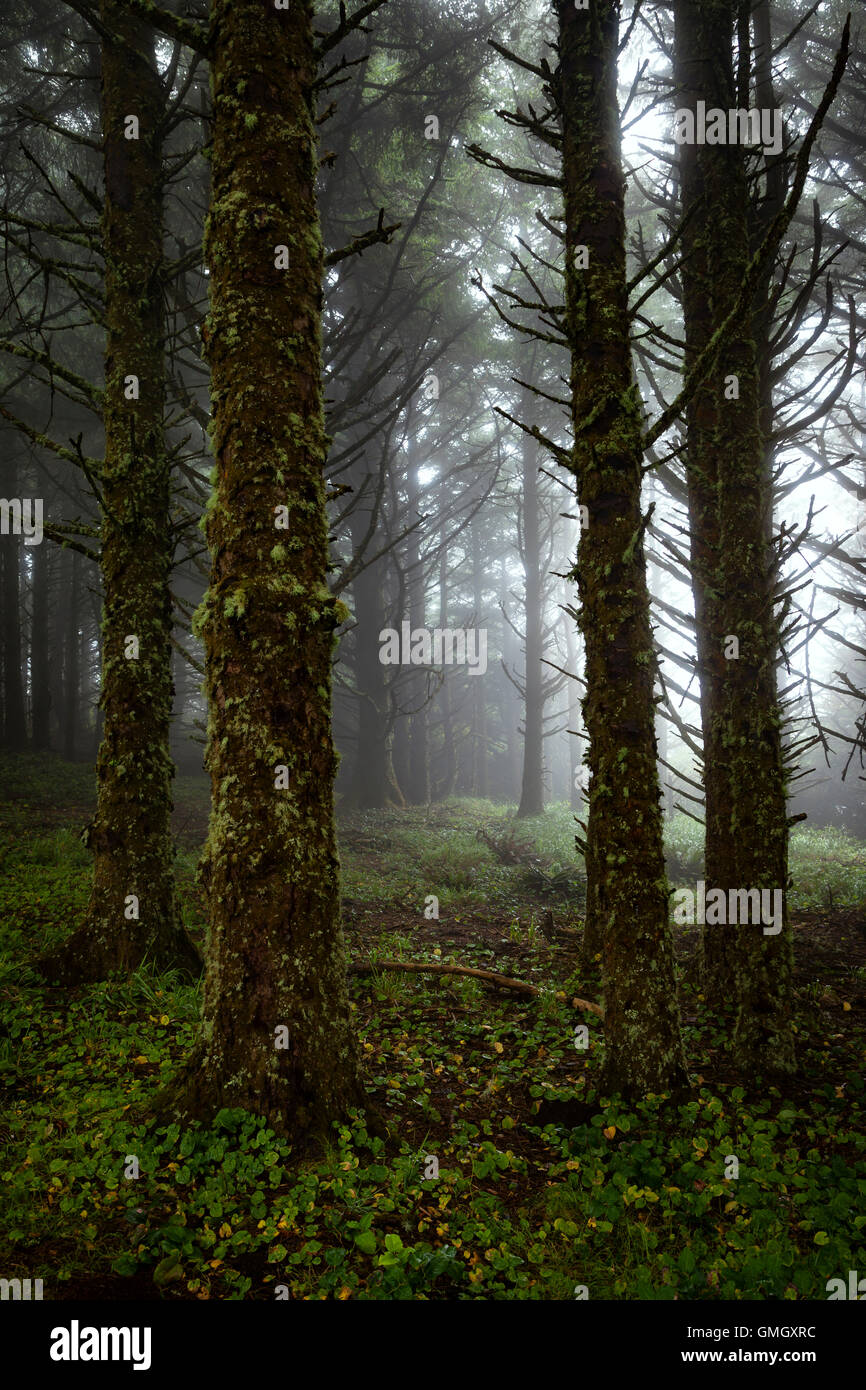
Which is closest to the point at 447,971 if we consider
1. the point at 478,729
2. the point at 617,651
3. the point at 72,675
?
the point at 617,651

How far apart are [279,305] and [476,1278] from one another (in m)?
4.47

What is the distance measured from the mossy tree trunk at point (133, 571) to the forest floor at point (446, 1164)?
1.51ft

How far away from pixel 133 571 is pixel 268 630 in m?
2.87

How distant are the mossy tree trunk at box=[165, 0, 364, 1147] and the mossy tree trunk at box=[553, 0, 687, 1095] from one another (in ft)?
4.80

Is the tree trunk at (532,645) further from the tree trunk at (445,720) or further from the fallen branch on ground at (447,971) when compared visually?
the fallen branch on ground at (447,971)

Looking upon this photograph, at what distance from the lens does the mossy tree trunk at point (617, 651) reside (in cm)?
374

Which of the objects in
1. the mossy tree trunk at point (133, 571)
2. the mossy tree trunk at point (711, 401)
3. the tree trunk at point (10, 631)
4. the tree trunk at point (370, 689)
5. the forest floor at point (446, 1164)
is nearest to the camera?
the forest floor at point (446, 1164)

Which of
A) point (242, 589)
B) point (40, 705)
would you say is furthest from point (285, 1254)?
point (40, 705)

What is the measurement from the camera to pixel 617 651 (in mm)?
3832

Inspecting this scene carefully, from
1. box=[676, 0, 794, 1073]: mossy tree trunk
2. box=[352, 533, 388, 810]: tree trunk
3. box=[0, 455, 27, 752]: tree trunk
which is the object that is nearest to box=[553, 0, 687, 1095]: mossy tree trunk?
box=[676, 0, 794, 1073]: mossy tree trunk

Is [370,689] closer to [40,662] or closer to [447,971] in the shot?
[40,662]

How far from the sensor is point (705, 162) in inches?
217

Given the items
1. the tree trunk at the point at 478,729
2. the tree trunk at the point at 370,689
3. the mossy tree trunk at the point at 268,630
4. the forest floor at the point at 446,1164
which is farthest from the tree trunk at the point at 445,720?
the mossy tree trunk at the point at 268,630

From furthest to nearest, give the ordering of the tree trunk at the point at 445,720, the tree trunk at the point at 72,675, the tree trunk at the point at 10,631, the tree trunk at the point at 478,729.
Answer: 1. the tree trunk at the point at 478,729
2. the tree trunk at the point at 445,720
3. the tree trunk at the point at 72,675
4. the tree trunk at the point at 10,631
